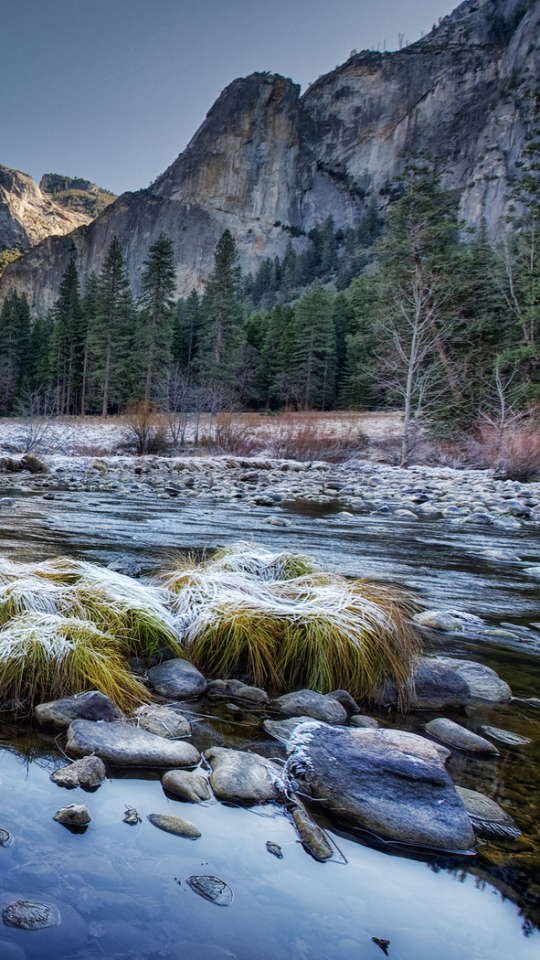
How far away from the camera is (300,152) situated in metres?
113

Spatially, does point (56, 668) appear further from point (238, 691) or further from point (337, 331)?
point (337, 331)

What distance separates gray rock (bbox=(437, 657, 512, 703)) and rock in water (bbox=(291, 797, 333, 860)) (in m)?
1.33

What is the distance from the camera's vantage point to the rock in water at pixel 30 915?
1180 mm

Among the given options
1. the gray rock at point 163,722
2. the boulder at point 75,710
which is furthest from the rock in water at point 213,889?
the boulder at point 75,710

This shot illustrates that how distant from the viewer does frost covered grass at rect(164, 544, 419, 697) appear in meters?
2.68

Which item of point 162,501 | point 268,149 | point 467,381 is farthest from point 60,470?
point 268,149

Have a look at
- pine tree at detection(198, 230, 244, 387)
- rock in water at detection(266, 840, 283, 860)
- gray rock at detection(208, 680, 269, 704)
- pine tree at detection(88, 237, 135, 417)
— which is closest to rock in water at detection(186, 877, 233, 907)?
rock in water at detection(266, 840, 283, 860)

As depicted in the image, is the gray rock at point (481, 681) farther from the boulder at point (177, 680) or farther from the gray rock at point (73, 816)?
the gray rock at point (73, 816)

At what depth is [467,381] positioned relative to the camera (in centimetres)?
2022

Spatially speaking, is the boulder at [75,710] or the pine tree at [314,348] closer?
the boulder at [75,710]

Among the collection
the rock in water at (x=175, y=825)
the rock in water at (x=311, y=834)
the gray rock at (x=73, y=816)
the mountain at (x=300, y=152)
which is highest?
the mountain at (x=300, y=152)

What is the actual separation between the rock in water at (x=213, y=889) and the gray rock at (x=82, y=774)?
1.78ft

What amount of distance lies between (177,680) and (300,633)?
0.67 m

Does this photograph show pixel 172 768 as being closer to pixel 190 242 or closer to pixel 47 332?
pixel 47 332
